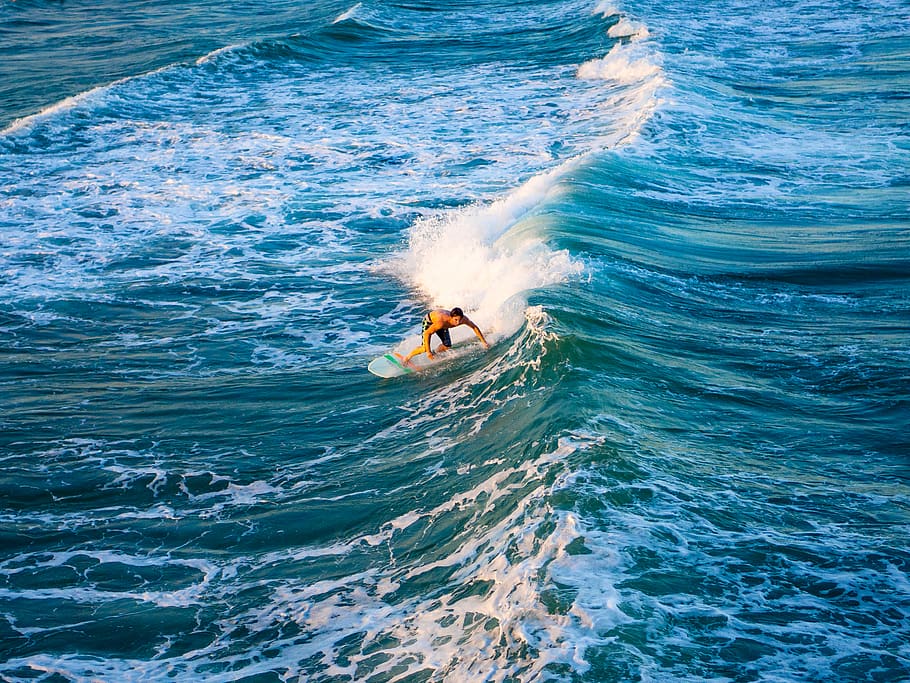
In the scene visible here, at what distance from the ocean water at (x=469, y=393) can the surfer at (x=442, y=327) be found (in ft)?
1.12

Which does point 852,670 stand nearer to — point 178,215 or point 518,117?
point 178,215

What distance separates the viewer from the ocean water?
738 centimetres

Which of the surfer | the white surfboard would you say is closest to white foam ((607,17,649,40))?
the white surfboard

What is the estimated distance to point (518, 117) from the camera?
2600 centimetres

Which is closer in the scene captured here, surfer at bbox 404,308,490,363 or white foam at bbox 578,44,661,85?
surfer at bbox 404,308,490,363

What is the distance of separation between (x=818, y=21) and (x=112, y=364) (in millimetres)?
30364

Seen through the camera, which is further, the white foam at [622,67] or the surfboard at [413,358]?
the white foam at [622,67]

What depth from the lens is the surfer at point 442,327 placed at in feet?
39.8

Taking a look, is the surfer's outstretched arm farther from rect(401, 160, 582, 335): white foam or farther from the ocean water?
rect(401, 160, 582, 335): white foam

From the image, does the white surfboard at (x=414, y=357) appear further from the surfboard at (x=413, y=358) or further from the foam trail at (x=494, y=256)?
the foam trail at (x=494, y=256)

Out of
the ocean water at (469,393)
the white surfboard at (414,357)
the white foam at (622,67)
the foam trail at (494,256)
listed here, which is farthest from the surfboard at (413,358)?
the white foam at (622,67)

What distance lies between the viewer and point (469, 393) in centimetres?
1151

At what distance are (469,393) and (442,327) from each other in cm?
114

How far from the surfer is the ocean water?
0.34m
